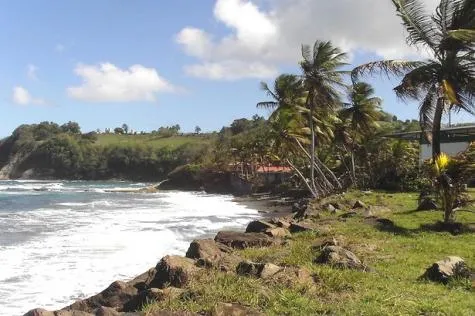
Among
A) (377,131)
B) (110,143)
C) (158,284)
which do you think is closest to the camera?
(158,284)

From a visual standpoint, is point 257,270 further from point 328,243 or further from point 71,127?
point 71,127

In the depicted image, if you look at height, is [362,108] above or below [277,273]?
above

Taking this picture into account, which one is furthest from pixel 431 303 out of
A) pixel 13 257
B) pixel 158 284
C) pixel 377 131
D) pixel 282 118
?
pixel 377 131

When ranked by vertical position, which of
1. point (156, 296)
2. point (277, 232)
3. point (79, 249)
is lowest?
point (79, 249)

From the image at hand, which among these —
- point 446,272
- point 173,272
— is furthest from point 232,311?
point 446,272

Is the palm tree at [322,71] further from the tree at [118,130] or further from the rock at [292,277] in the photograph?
the tree at [118,130]

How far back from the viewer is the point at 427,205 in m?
19.9

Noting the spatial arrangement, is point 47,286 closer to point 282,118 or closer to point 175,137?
point 282,118

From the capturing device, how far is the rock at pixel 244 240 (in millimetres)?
14302

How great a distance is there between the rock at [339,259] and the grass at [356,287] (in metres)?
0.27

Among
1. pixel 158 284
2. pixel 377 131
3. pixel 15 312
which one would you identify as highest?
pixel 377 131

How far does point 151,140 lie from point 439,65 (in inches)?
5192

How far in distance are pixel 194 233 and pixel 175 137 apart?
410 feet

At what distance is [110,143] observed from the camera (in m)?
141
